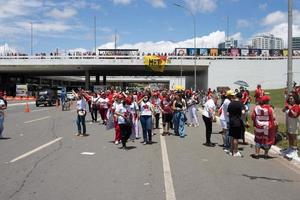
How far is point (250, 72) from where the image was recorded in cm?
6956

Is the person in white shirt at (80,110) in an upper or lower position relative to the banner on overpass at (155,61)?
lower

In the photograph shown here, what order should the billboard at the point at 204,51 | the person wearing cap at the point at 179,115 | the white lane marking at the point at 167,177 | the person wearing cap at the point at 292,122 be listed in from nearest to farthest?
the white lane marking at the point at 167,177 → the person wearing cap at the point at 292,122 → the person wearing cap at the point at 179,115 → the billboard at the point at 204,51

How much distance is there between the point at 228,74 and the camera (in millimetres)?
68938

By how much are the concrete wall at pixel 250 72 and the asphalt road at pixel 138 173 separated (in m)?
54.5

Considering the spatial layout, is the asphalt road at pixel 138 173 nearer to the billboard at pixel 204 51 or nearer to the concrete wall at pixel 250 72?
the concrete wall at pixel 250 72

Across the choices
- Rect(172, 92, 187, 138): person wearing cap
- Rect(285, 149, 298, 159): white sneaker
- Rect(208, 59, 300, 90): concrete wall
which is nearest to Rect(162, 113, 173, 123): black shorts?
Rect(172, 92, 187, 138): person wearing cap

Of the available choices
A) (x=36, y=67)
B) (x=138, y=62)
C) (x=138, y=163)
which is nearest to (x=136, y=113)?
(x=138, y=163)

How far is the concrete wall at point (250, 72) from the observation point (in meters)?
68.4

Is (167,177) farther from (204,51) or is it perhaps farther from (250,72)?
(204,51)

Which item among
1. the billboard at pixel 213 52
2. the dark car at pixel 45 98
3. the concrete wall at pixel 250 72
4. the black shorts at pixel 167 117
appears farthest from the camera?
the billboard at pixel 213 52

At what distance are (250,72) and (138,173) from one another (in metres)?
62.2

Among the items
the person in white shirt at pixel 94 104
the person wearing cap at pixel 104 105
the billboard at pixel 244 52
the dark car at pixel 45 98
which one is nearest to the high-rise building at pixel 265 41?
the billboard at pixel 244 52

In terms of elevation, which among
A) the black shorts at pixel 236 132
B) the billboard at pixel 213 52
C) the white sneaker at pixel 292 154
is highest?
the billboard at pixel 213 52

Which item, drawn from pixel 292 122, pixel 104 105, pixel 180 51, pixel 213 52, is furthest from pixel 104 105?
pixel 180 51
